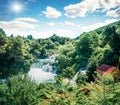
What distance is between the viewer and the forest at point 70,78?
9102 millimetres

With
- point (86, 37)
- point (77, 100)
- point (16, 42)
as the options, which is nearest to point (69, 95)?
point (77, 100)

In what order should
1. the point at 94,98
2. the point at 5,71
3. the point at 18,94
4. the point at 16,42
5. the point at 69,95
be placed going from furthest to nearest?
the point at 16,42 < the point at 5,71 < the point at 18,94 < the point at 69,95 < the point at 94,98

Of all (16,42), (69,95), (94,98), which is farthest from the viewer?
(16,42)

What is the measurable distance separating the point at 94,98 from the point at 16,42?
69.7 metres

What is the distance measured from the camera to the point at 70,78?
49938 millimetres

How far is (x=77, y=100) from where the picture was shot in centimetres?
977

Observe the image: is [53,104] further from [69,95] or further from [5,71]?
[5,71]

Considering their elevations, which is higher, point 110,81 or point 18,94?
point 110,81

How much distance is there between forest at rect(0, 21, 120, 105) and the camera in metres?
9.10

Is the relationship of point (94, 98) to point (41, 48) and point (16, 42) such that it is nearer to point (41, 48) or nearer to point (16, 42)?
point (16, 42)

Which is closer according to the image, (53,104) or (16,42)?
(53,104)

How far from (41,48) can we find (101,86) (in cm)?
10598

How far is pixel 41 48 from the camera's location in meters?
115

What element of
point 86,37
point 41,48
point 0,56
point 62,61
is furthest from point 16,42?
point 41,48
